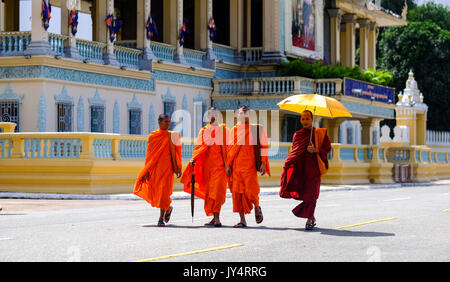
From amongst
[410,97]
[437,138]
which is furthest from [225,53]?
[437,138]

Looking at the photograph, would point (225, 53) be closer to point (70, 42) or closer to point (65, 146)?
point (70, 42)

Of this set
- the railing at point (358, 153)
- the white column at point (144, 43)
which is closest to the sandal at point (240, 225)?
the railing at point (358, 153)

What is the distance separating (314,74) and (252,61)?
11.6 feet

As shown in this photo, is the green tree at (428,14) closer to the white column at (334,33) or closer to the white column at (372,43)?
the white column at (372,43)

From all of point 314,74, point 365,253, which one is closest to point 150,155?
point 365,253

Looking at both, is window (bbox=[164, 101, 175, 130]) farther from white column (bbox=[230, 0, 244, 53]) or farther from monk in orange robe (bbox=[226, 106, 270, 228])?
monk in orange robe (bbox=[226, 106, 270, 228])

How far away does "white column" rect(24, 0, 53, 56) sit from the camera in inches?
1228

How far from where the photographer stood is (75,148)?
26.1 metres

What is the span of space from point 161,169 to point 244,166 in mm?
1458

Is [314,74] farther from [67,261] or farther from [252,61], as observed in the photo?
[67,261]

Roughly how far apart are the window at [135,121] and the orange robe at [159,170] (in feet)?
67.6

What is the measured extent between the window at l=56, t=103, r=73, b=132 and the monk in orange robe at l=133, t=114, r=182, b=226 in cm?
1647

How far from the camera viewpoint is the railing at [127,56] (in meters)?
36.3

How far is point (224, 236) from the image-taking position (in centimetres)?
1368
